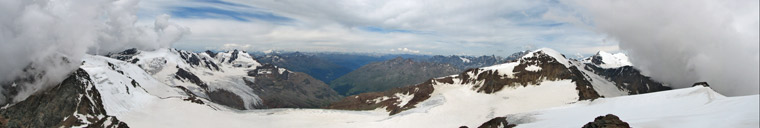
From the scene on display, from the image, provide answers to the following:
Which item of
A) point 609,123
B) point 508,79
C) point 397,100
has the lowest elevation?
point 397,100

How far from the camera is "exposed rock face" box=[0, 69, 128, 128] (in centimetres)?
7556

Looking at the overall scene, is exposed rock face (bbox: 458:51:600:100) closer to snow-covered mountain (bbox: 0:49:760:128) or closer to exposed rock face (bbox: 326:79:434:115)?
snow-covered mountain (bbox: 0:49:760:128)

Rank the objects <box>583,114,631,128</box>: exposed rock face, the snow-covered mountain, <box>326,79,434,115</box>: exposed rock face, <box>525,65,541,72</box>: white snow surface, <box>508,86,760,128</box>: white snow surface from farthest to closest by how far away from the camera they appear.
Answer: <box>326,79,434,115</box>: exposed rock face, <box>525,65,541,72</box>: white snow surface, the snow-covered mountain, <box>583,114,631,128</box>: exposed rock face, <box>508,86,760,128</box>: white snow surface

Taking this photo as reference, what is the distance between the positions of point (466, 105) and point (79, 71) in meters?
125

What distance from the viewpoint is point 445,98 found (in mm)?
137000

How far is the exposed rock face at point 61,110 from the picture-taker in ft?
Answer: 248

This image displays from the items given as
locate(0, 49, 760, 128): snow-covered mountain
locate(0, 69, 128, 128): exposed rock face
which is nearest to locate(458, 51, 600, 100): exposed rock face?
locate(0, 49, 760, 128): snow-covered mountain

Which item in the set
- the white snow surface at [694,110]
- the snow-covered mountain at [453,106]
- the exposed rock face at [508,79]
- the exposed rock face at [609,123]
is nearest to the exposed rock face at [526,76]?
the exposed rock face at [508,79]

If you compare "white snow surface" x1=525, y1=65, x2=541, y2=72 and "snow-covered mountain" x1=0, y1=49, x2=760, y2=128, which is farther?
"white snow surface" x1=525, y1=65, x2=541, y2=72

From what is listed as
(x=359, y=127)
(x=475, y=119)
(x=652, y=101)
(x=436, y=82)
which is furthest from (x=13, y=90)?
(x=436, y=82)

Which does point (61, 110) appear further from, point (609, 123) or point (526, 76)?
point (526, 76)

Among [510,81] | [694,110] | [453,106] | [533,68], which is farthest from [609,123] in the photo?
[533,68]

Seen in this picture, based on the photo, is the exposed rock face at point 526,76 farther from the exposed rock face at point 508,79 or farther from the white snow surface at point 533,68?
the white snow surface at point 533,68

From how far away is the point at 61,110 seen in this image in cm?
8019
